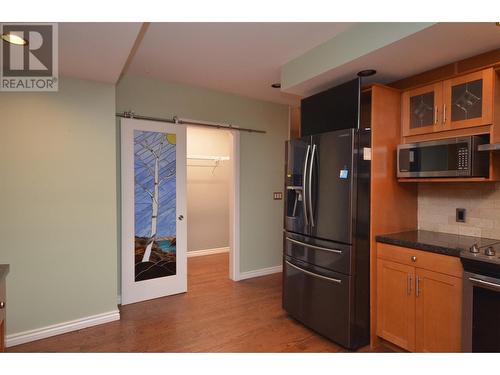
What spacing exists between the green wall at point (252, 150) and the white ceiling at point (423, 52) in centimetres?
159

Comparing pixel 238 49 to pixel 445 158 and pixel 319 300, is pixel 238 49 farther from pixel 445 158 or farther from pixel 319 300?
pixel 319 300

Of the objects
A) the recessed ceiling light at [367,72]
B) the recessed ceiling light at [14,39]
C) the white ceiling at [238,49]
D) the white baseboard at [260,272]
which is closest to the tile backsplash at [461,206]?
the white ceiling at [238,49]

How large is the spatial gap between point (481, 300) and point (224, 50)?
8.73 ft

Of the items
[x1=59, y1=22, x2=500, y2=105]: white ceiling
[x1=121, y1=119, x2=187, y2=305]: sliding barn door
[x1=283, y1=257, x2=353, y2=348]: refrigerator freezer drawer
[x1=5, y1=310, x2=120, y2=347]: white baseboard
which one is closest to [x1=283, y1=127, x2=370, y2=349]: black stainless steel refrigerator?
[x1=283, y1=257, x2=353, y2=348]: refrigerator freezer drawer

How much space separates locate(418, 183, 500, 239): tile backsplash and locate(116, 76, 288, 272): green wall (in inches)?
84.2

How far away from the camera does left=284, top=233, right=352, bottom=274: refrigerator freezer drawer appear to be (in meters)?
2.34

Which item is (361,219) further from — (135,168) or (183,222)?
(135,168)

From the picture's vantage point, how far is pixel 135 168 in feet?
10.8

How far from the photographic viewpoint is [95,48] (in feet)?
6.59

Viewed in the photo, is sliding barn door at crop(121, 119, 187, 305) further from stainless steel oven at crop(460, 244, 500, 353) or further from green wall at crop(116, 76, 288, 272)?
stainless steel oven at crop(460, 244, 500, 353)

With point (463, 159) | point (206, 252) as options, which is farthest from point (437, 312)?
point (206, 252)

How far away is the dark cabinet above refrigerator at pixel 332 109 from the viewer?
2.43m
